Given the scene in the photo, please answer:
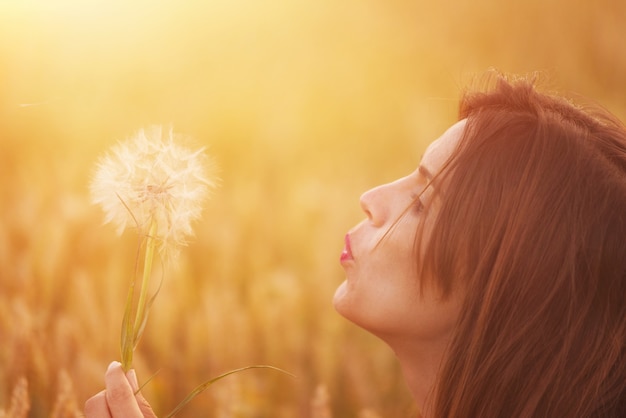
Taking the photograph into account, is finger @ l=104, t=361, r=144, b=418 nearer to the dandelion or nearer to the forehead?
the dandelion

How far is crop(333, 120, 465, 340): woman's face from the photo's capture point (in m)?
0.93

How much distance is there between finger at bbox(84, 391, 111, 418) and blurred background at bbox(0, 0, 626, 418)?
404mm

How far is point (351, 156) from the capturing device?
1.73 metres

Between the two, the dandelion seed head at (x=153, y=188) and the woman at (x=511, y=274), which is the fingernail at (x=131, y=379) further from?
the woman at (x=511, y=274)

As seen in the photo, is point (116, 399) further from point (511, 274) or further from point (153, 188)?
point (511, 274)

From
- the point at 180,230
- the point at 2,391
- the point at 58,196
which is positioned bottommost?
the point at 2,391

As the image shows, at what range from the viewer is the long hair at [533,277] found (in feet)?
2.97

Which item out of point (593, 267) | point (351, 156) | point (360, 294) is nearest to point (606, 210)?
point (593, 267)

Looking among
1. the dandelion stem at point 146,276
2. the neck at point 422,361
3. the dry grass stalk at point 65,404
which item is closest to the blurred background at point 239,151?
the dry grass stalk at point 65,404

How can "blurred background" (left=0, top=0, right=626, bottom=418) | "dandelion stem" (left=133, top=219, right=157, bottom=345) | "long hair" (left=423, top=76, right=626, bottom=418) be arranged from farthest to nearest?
"blurred background" (left=0, top=0, right=626, bottom=418) < "long hair" (left=423, top=76, right=626, bottom=418) < "dandelion stem" (left=133, top=219, right=157, bottom=345)

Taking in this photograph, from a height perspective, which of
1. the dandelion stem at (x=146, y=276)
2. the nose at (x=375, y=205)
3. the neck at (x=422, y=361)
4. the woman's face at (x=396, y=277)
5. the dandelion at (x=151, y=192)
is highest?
the dandelion at (x=151, y=192)

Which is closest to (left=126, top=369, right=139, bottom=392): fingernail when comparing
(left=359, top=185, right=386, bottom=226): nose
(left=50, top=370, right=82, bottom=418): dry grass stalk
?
(left=50, top=370, right=82, bottom=418): dry grass stalk

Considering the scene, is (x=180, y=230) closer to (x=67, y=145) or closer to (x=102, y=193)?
(x=102, y=193)

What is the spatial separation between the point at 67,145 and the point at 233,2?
1.59 feet
